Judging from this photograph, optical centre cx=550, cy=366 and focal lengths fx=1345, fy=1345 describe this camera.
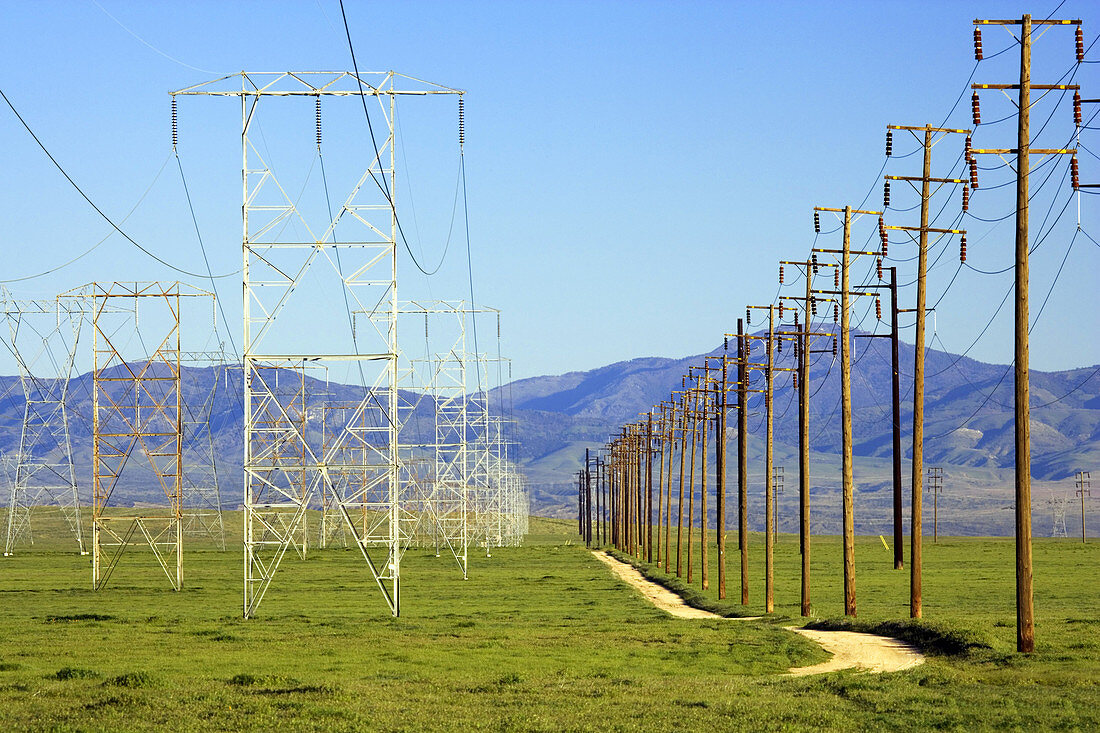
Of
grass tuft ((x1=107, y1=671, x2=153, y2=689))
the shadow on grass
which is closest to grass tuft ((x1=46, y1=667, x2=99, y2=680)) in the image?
grass tuft ((x1=107, y1=671, x2=153, y2=689))

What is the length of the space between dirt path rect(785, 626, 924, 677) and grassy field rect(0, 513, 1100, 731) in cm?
68

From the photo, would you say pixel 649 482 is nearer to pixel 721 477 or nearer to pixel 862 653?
pixel 721 477

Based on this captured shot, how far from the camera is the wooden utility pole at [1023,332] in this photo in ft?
91.0

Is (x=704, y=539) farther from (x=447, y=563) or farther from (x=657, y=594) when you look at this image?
(x=447, y=563)

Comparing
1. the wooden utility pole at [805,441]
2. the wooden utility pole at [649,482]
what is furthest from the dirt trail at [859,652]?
the wooden utility pole at [649,482]

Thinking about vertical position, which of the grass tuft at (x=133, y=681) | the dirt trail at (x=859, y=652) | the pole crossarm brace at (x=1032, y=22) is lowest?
the dirt trail at (x=859, y=652)

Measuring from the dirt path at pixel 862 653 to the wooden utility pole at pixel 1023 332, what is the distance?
12.3 ft

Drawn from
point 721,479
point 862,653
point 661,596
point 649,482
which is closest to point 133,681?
point 862,653

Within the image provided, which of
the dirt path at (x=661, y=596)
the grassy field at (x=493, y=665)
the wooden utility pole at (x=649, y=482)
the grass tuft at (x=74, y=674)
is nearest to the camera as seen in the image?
the grassy field at (x=493, y=665)

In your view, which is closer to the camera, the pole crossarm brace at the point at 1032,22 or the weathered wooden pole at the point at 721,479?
the pole crossarm brace at the point at 1032,22

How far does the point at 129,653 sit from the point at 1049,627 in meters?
25.3

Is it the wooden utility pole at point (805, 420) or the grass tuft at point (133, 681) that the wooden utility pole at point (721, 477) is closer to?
the wooden utility pole at point (805, 420)

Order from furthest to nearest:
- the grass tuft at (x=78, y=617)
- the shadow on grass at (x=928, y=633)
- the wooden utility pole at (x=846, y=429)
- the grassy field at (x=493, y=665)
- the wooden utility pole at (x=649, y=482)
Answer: the wooden utility pole at (x=649, y=482) → the grass tuft at (x=78, y=617) → the wooden utility pole at (x=846, y=429) → the shadow on grass at (x=928, y=633) → the grassy field at (x=493, y=665)

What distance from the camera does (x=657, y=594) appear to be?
220 feet
